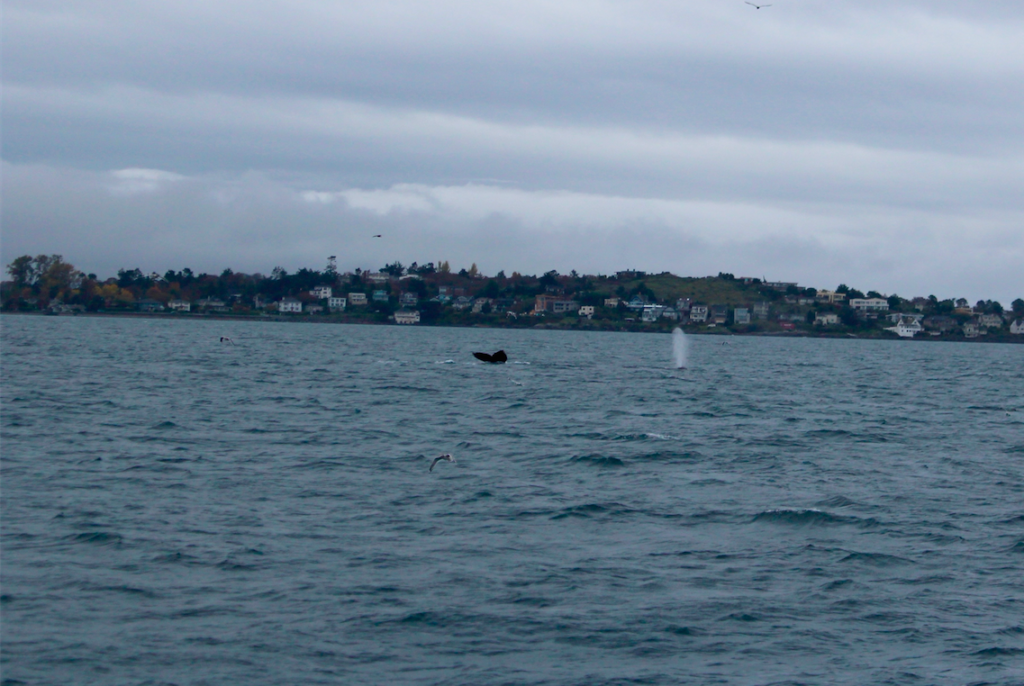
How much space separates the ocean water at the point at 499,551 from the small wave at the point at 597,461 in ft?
0.60

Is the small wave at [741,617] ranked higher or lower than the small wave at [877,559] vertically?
lower

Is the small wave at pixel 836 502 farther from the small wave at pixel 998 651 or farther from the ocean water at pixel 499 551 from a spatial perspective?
the small wave at pixel 998 651

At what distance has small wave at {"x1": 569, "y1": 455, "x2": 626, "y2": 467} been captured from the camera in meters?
27.9

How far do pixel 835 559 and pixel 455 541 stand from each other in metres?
6.60

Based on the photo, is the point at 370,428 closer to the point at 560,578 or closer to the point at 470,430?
the point at 470,430

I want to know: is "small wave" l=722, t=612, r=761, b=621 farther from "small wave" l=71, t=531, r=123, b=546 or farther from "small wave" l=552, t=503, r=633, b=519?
"small wave" l=71, t=531, r=123, b=546

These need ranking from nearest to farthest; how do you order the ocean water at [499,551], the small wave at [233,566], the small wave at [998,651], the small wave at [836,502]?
the ocean water at [499,551] → the small wave at [998,651] → the small wave at [233,566] → the small wave at [836,502]

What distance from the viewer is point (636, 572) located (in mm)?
17281

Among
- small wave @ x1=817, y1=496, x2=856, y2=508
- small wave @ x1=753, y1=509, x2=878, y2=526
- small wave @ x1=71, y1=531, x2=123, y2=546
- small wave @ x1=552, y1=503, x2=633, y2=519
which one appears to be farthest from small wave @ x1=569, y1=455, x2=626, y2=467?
small wave @ x1=71, y1=531, x2=123, y2=546

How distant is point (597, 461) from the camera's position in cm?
2833

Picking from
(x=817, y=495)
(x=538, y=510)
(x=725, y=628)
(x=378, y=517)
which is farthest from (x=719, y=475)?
(x=725, y=628)

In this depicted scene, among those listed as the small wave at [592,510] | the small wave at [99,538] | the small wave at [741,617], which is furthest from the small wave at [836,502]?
the small wave at [99,538]

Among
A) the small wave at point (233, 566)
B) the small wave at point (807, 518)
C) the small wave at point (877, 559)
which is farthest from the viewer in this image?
the small wave at point (807, 518)

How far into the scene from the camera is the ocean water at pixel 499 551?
13648 millimetres
